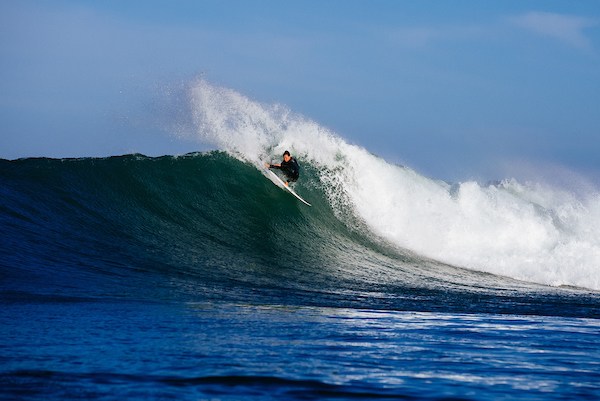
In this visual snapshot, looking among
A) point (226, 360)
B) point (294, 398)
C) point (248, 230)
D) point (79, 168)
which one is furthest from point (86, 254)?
point (294, 398)

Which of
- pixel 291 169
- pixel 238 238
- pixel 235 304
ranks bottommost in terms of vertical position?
pixel 235 304

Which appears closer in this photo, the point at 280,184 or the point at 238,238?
the point at 238,238

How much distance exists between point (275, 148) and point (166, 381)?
10133mm

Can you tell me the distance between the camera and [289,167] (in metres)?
11.3

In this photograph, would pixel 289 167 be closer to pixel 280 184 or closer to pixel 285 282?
pixel 280 184

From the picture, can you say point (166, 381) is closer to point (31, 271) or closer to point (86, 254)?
point (31, 271)

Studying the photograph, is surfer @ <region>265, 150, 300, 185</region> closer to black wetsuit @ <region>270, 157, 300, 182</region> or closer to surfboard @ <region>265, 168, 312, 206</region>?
black wetsuit @ <region>270, 157, 300, 182</region>

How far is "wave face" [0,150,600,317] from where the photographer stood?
668 cm

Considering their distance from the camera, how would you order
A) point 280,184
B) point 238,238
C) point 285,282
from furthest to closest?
point 280,184 → point 238,238 → point 285,282

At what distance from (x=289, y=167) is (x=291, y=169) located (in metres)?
0.06

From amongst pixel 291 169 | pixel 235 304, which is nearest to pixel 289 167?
pixel 291 169

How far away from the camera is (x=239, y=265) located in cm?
809

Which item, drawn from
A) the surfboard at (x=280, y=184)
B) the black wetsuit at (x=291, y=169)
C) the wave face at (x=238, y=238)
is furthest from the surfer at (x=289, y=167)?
the wave face at (x=238, y=238)

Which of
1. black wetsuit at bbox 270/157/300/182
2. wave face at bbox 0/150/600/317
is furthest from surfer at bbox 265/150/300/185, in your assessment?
wave face at bbox 0/150/600/317
